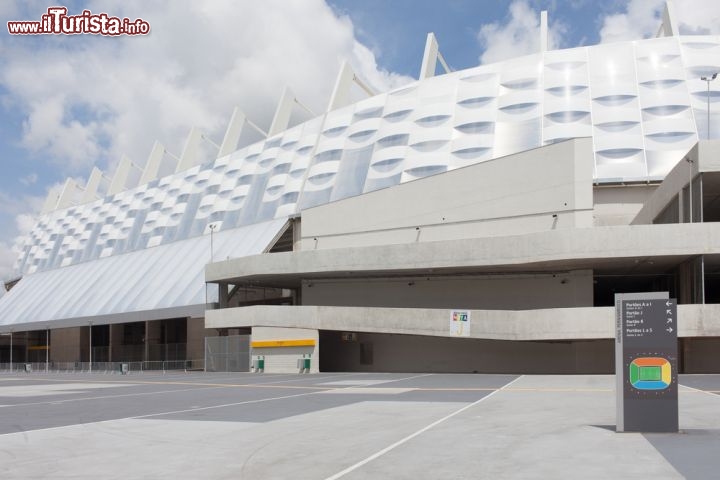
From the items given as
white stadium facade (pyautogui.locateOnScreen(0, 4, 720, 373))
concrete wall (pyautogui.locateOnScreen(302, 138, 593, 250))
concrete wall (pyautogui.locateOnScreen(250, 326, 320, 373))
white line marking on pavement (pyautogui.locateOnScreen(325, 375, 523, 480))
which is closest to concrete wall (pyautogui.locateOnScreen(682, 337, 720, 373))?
white stadium facade (pyautogui.locateOnScreen(0, 4, 720, 373))

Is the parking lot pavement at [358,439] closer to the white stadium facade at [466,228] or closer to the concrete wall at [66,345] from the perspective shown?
the white stadium facade at [466,228]

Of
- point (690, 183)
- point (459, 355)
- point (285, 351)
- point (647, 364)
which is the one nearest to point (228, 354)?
point (285, 351)

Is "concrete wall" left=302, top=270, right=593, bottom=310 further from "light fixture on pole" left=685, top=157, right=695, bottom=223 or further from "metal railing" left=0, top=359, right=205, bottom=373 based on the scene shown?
"metal railing" left=0, top=359, right=205, bottom=373

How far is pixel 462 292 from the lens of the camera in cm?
4547

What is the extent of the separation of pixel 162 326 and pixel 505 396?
61772 millimetres

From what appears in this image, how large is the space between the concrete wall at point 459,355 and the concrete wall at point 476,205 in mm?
6573

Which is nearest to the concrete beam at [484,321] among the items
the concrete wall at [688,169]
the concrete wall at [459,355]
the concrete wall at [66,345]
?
the concrete wall at [459,355]

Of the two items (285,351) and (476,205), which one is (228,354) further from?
(476,205)

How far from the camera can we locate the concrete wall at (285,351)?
146 ft

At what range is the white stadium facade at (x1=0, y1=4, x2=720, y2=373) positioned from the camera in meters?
38.3

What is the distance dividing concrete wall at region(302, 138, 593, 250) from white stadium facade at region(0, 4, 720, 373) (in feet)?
0.31

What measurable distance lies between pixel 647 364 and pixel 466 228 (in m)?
33.3

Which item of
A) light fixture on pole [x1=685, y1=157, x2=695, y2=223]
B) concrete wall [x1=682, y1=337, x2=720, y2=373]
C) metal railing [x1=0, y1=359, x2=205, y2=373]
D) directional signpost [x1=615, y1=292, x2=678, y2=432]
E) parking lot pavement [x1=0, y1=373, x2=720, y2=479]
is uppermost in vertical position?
light fixture on pole [x1=685, y1=157, x2=695, y2=223]

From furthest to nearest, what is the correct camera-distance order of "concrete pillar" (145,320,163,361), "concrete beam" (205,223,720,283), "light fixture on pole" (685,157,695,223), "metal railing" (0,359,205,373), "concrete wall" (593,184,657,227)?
"concrete pillar" (145,320,163,361)
"metal railing" (0,359,205,373)
"concrete wall" (593,184,657,227)
"concrete beam" (205,223,720,283)
"light fixture on pole" (685,157,695,223)
